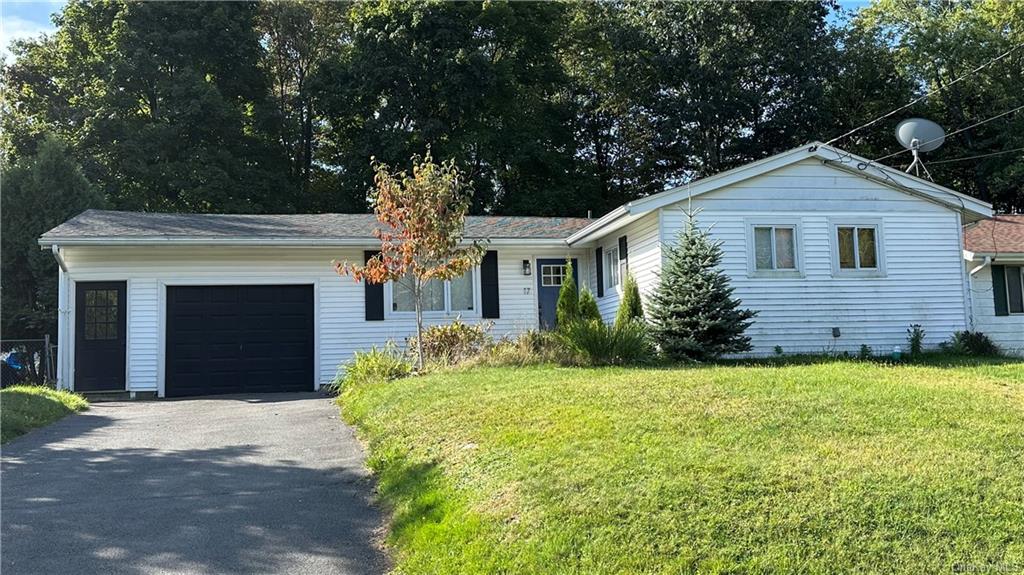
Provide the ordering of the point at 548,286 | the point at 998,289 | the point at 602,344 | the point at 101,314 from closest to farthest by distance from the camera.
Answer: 1. the point at 602,344
2. the point at 101,314
3. the point at 998,289
4. the point at 548,286

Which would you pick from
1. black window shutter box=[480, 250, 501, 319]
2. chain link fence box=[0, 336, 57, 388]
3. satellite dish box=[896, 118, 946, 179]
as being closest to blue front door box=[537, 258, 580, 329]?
black window shutter box=[480, 250, 501, 319]

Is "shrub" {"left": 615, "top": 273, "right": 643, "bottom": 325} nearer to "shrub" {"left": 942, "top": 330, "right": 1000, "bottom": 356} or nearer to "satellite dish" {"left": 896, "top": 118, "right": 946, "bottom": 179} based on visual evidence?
"shrub" {"left": 942, "top": 330, "right": 1000, "bottom": 356}

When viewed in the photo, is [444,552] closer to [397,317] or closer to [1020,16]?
[397,317]

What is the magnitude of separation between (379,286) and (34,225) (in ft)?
33.6

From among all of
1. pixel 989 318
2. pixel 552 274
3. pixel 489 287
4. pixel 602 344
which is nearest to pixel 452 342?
pixel 602 344

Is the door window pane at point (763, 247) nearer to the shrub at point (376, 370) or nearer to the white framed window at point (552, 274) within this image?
the white framed window at point (552, 274)

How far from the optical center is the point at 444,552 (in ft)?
15.6

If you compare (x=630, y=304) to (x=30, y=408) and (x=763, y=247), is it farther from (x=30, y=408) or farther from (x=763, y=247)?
(x=30, y=408)

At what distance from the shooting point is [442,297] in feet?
50.7

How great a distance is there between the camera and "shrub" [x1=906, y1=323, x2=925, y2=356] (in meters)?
14.0

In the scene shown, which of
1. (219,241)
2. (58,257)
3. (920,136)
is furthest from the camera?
(920,136)

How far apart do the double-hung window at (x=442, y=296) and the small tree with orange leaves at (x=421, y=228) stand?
257cm

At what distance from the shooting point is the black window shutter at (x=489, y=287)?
613 inches

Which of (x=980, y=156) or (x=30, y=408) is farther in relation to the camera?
(x=980, y=156)
